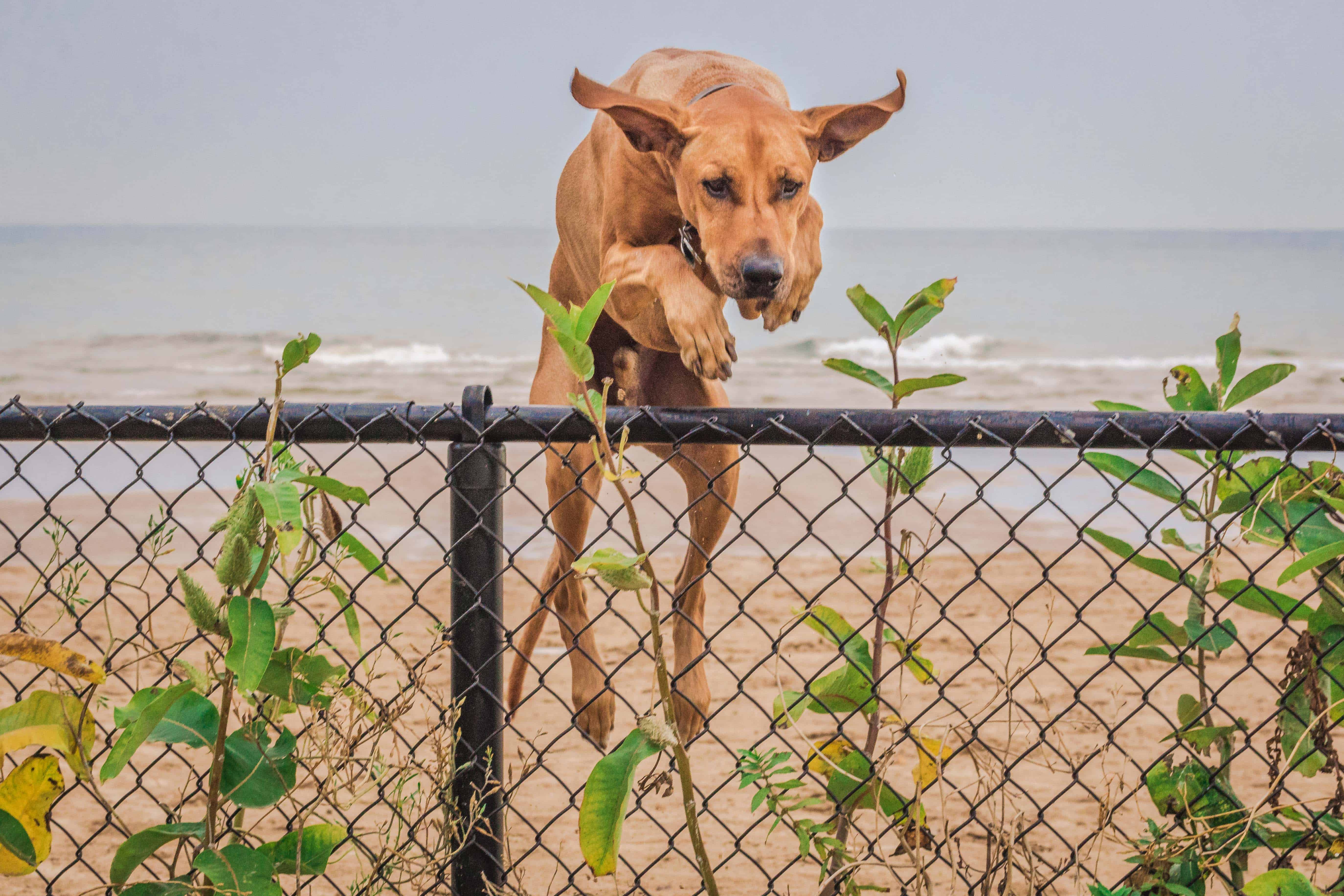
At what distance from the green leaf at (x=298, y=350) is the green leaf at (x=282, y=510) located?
19cm

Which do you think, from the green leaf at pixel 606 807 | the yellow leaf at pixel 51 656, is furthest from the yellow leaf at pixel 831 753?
the yellow leaf at pixel 51 656

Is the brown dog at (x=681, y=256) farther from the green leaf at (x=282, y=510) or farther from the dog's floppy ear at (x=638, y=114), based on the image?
the green leaf at (x=282, y=510)

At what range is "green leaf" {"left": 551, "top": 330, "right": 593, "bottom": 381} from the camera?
5.01ft

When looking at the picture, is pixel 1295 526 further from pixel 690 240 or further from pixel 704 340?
pixel 690 240

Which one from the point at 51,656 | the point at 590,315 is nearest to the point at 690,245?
the point at 590,315

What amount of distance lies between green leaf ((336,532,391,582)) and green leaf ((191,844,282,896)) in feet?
1.43

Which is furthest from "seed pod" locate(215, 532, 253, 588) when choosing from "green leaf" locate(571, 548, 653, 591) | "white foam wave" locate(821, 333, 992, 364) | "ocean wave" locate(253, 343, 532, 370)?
"ocean wave" locate(253, 343, 532, 370)

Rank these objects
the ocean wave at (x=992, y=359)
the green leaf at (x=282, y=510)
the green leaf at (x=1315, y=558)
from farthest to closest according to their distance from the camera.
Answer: the ocean wave at (x=992, y=359) → the green leaf at (x=1315, y=558) → the green leaf at (x=282, y=510)

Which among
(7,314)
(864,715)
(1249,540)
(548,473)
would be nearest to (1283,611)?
(1249,540)

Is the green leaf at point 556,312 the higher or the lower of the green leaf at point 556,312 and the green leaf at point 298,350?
the higher

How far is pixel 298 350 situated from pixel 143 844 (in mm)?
742

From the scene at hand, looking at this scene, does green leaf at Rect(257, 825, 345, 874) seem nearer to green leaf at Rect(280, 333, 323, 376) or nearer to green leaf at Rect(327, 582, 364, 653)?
green leaf at Rect(327, 582, 364, 653)

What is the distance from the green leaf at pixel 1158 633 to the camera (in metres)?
1.79

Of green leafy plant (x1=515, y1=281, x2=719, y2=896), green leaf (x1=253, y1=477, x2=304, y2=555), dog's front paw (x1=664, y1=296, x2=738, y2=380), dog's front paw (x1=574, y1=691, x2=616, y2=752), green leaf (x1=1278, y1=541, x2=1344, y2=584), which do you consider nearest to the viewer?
green leaf (x1=253, y1=477, x2=304, y2=555)
